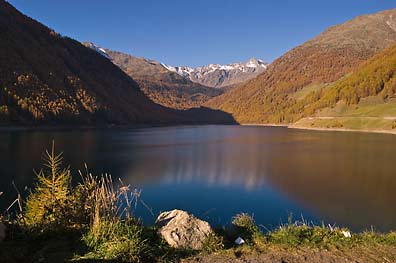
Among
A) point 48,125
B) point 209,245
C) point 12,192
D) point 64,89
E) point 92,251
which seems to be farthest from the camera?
point 64,89

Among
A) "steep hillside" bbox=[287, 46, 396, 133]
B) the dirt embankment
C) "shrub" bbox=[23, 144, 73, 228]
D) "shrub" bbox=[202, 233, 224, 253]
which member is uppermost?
"steep hillside" bbox=[287, 46, 396, 133]

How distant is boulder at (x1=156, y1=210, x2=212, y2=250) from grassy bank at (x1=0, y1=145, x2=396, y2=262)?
0.63ft

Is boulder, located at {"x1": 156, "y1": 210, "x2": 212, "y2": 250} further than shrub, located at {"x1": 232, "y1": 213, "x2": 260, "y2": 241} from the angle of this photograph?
No

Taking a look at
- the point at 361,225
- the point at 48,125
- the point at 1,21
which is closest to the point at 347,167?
the point at 361,225

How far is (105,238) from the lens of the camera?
917 cm

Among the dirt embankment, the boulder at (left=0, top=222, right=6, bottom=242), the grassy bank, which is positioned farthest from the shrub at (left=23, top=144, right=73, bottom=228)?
the dirt embankment

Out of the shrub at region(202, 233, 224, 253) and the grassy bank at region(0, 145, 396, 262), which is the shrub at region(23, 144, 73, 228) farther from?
the shrub at region(202, 233, 224, 253)

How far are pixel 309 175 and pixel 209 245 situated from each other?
27646 mm

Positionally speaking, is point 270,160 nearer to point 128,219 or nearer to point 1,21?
point 128,219

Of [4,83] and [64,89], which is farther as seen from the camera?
[64,89]

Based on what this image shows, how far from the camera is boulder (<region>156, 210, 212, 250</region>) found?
9.77 meters

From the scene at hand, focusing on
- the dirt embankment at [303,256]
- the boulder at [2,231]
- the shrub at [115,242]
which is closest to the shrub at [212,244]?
the dirt embankment at [303,256]

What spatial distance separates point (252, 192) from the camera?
93.4ft

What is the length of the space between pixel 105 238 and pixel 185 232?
84.9 inches
